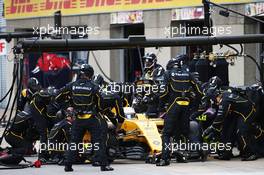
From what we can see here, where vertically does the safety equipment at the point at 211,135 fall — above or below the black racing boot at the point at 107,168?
above

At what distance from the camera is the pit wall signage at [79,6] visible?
28834mm

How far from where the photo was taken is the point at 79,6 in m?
32.5

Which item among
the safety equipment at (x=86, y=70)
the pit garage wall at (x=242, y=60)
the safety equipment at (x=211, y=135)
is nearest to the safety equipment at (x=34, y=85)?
the safety equipment at (x=86, y=70)

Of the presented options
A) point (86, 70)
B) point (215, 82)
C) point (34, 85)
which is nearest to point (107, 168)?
point (86, 70)

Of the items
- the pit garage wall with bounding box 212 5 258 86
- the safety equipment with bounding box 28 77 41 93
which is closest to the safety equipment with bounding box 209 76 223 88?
the safety equipment with bounding box 28 77 41 93

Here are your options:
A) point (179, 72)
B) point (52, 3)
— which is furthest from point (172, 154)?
point (52, 3)

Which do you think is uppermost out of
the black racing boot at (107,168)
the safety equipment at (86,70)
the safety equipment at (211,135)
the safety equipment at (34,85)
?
the safety equipment at (86,70)

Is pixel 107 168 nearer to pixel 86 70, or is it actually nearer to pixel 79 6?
pixel 86 70

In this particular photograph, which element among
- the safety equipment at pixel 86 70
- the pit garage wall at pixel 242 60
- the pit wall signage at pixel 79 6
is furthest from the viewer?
the pit wall signage at pixel 79 6

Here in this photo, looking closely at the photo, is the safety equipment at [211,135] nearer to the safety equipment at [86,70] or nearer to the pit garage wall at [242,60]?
the safety equipment at [86,70]

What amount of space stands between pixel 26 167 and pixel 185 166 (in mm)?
3194

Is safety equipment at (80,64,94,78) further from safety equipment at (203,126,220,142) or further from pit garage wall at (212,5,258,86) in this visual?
pit garage wall at (212,5,258,86)

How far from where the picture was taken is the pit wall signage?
2883 cm

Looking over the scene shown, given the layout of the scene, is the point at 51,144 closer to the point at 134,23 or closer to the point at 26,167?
the point at 26,167
